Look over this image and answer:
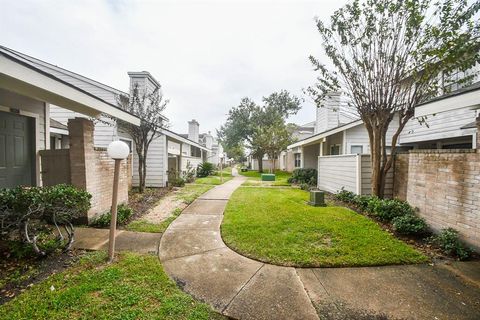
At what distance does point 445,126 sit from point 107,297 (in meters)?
12.1

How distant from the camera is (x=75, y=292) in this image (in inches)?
96.9

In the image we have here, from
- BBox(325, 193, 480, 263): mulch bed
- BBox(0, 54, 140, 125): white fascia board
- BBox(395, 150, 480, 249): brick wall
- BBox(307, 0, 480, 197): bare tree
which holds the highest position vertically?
BBox(307, 0, 480, 197): bare tree

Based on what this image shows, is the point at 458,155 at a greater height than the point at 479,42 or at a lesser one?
lesser

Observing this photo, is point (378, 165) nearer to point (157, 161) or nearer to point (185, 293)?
point (185, 293)

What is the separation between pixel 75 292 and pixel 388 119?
8.05m

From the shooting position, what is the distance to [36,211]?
316 cm

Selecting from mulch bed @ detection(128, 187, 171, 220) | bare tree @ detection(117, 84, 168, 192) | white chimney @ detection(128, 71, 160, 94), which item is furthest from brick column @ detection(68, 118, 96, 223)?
white chimney @ detection(128, 71, 160, 94)

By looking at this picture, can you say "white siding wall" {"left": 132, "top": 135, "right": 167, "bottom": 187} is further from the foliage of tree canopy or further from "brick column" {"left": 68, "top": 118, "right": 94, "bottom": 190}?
the foliage of tree canopy

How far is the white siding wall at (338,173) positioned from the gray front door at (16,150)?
9820 mm

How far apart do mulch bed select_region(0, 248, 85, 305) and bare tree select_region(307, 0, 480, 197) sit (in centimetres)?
766

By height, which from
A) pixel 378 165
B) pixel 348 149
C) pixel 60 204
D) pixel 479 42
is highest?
pixel 479 42

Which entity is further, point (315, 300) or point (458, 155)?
point (458, 155)

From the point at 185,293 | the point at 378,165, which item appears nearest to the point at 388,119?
the point at 378,165

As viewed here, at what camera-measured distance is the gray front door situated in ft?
15.7
